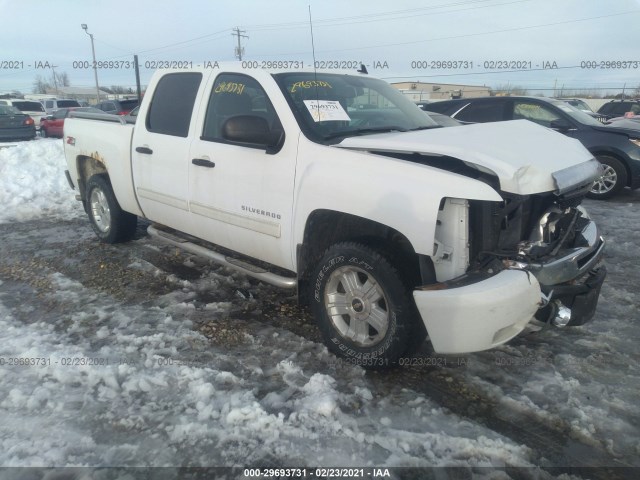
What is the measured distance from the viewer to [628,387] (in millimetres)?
3012

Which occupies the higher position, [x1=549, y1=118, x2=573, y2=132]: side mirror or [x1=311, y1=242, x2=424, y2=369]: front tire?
[x1=549, y1=118, x2=573, y2=132]: side mirror

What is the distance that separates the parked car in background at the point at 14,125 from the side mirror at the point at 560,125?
1726cm

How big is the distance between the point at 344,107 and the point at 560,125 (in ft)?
20.4

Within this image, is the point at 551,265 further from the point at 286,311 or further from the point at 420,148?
the point at 286,311

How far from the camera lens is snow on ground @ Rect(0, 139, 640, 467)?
2500 mm

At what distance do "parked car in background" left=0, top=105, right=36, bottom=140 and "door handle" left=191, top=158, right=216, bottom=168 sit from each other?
16671 mm

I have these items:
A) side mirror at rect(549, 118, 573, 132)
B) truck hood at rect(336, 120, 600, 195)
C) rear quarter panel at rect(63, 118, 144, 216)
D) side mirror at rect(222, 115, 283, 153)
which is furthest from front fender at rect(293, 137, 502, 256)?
side mirror at rect(549, 118, 573, 132)

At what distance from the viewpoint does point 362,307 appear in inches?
126

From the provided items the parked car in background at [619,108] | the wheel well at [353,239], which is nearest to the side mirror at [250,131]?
the wheel well at [353,239]

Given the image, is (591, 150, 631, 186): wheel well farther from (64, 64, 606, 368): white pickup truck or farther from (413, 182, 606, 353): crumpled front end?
(413, 182, 606, 353): crumpled front end

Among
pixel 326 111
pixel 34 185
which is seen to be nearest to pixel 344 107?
pixel 326 111

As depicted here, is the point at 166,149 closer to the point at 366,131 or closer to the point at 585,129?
the point at 366,131

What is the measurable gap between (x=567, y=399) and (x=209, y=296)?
294 centimetres

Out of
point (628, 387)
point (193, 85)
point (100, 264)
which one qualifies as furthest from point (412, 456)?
point (100, 264)
